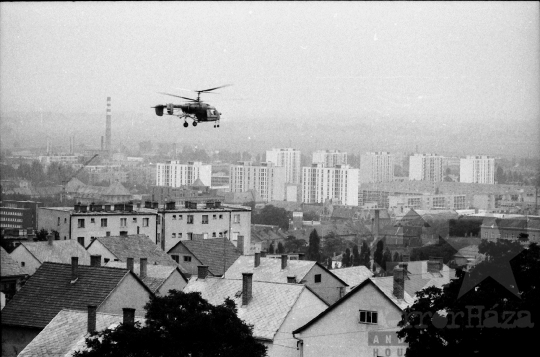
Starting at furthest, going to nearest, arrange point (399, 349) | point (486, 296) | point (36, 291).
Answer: point (36, 291) → point (399, 349) → point (486, 296)

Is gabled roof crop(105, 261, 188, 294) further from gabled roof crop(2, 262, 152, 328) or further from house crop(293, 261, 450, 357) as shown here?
house crop(293, 261, 450, 357)

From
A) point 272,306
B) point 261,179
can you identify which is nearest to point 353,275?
point 272,306

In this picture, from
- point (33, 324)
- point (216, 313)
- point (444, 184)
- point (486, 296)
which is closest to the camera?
point (486, 296)

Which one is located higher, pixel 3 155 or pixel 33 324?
pixel 3 155

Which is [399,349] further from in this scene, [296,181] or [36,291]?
[296,181]

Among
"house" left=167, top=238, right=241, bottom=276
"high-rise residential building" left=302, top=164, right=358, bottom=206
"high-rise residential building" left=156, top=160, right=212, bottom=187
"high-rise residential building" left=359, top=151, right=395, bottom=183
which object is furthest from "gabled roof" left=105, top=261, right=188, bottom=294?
"high-rise residential building" left=302, top=164, right=358, bottom=206

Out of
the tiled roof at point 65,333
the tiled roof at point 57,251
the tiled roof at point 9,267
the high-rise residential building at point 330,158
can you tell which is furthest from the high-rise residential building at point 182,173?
the tiled roof at point 65,333

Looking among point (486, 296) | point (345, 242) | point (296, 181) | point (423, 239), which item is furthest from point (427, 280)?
point (296, 181)
